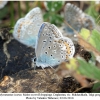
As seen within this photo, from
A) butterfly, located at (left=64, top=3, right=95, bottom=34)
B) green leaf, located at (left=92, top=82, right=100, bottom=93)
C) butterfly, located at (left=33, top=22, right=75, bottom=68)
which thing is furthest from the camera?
butterfly, located at (left=64, top=3, right=95, bottom=34)

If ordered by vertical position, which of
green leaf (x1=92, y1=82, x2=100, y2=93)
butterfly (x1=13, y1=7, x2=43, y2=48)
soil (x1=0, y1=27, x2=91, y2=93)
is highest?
butterfly (x1=13, y1=7, x2=43, y2=48)

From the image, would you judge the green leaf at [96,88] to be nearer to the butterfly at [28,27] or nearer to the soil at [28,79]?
the soil at [28,79]

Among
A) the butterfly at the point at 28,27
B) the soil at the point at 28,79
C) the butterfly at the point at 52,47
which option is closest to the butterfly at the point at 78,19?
the butterfly at the point at 28,27

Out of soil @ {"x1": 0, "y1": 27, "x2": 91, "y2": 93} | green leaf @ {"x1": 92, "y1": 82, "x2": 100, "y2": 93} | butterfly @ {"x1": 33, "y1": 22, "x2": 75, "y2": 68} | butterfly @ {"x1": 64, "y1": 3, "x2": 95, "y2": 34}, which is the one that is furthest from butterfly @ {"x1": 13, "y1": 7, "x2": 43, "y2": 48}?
green leaf @ {"x1": 92, "y1": 82, "x2": 100, "y2": 93}

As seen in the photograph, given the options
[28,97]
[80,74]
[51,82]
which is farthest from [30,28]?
[80,74]

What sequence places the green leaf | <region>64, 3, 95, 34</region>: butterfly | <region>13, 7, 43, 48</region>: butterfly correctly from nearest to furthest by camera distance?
the green leaf
<region>13, 7, 43, 48</region>: butterfly
<region>64, 3, 95, 34</region>: butterfly

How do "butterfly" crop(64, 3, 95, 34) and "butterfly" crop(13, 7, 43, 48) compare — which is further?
"butterfly" crop(64, 3, 95, 34)

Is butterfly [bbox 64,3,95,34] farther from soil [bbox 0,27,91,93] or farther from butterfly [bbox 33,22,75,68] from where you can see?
butterfly [bbox 33,22,75,68]

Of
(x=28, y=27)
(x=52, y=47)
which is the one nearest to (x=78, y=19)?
(x=28, y=27)
